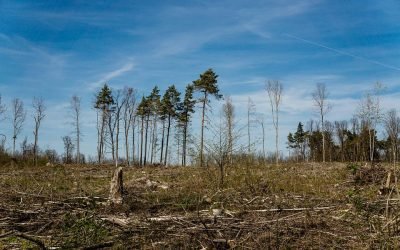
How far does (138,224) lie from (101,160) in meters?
53.2

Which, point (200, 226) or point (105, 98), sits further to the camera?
point (105, 98)

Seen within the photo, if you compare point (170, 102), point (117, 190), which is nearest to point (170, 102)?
point (170, 102)

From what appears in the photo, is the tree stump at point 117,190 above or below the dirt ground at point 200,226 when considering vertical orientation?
above

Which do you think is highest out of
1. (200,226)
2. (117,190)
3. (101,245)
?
(117,190)

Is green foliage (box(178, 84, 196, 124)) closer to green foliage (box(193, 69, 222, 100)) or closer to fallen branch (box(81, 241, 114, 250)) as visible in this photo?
green foliage (box(193, 69, 222, 100))

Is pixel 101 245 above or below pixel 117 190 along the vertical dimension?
below

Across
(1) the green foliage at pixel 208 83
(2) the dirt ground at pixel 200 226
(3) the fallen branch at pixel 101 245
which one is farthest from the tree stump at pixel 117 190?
(1) the green foliage at pixel 208 83

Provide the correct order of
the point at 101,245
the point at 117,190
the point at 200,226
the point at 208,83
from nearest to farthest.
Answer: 1. the point at 101,245
2. the point at 200,226
3. the point at 117,190
4. the point at 208,83

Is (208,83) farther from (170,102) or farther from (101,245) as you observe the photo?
(101,245)

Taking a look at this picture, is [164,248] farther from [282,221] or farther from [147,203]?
[147,203]

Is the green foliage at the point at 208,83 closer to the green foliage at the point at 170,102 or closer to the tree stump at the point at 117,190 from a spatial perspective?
the green foliage at the point at 170,102

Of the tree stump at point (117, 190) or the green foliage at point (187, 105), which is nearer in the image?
the tree stump at point (117, 190)

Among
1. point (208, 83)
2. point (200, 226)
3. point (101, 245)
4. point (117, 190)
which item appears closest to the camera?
point (101, 245)

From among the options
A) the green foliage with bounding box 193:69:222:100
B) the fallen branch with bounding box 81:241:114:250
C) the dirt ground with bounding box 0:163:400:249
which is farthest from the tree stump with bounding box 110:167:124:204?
the green foliage with bounding box 193:69:222:100
